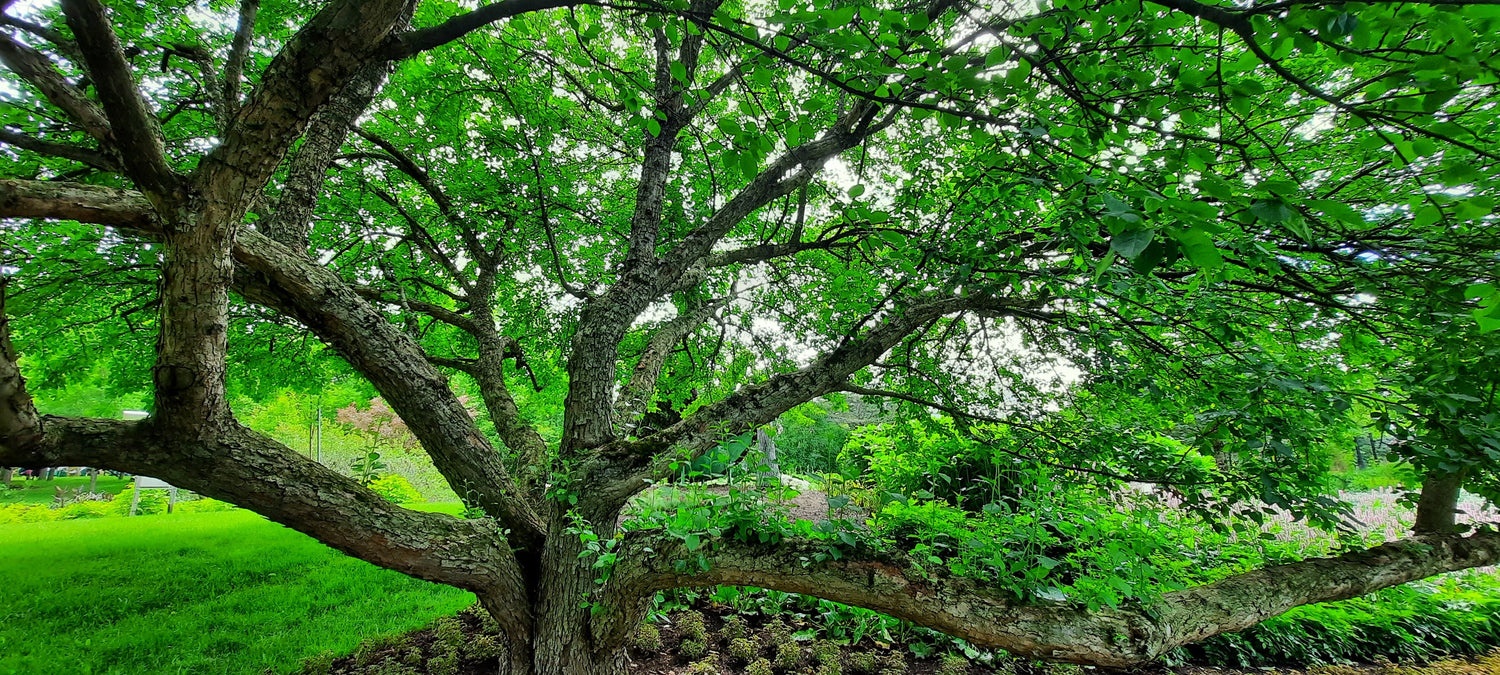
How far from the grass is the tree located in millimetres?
18426

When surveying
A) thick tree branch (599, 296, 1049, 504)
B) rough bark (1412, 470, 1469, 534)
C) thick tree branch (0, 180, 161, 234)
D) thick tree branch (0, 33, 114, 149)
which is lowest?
rough bark (1412, 470, 1469, 534)

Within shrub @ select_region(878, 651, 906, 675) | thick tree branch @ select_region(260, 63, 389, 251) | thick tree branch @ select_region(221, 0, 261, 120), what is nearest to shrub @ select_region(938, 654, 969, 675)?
shrub @ select_region(878, 651, 906, 675)

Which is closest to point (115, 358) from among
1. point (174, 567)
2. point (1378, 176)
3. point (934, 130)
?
point (174, 567)

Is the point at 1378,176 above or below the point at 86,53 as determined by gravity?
above

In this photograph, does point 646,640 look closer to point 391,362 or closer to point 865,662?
point 865,662

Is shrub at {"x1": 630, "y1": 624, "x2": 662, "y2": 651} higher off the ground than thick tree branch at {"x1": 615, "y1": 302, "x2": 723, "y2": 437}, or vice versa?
thick tree branch at {"x1": 615, "y1": 302, "x2": 723, "y2": 437}

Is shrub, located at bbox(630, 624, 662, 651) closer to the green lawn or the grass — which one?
the green lawn

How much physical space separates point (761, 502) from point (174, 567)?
24.0 feet

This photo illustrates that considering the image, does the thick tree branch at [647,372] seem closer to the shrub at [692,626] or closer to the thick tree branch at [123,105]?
the shrub at [692,626]

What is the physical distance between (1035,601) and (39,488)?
30.7 meters

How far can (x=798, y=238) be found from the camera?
3908mm

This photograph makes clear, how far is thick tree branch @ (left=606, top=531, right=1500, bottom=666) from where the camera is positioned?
2145mm

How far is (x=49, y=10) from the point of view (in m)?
3.15

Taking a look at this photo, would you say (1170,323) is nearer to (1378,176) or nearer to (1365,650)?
(1378,176)
